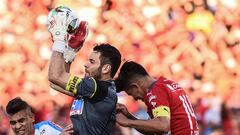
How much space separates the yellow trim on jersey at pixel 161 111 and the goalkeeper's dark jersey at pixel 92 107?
1.70 feet

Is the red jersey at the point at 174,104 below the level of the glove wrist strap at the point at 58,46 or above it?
below

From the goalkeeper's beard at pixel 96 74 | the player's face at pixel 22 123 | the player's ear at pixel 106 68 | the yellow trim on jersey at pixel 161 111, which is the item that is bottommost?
the player's face at pixel 22 123

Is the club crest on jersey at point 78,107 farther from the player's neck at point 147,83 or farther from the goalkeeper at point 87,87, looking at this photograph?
the player's neck at point 147,83

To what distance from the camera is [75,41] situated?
625cm

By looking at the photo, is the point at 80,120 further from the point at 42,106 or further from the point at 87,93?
the point at 42,106

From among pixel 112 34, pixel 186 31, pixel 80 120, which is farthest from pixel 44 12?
pixel 80 120

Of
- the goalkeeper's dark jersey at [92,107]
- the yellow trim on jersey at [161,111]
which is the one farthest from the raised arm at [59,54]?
the yellow trim on jersey at [161,111]

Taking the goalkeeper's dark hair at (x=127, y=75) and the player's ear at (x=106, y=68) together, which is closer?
the player's ear at (x=106, y=68)

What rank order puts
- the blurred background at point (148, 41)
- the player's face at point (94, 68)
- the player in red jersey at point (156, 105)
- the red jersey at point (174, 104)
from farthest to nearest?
the blurred background at point (148, 41), the red jersey at point (174, 104), the player in red jersey at point (156, 105), the player's face at point (94, 68)

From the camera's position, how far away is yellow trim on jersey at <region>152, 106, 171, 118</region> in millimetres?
6508

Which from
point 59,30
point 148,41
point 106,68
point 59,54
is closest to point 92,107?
point 106,68

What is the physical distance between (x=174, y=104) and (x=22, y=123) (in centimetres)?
130

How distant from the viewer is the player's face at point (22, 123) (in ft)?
23.4

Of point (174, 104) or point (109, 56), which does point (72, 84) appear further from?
point (174, 104)
